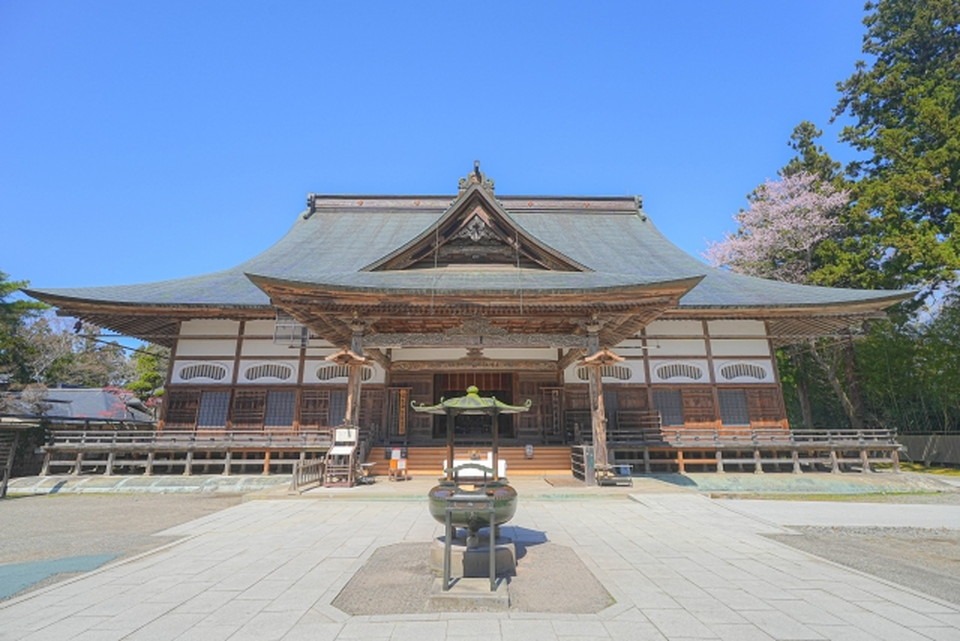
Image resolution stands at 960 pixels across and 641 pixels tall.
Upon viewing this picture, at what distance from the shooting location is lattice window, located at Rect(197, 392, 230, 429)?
1609 centimetres

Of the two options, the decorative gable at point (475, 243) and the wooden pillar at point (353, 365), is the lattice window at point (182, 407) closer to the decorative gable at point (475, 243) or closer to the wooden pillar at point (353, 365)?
the wooden pillar at point (353, 365)

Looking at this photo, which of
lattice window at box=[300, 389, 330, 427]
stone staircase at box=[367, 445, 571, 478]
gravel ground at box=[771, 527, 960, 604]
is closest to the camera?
gravel ground at box=[771, 527, 960, 604]

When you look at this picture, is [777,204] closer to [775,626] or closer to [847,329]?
[847,329]

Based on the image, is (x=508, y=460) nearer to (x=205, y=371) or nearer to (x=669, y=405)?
(x=669, y=405)

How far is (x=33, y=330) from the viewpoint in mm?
29281

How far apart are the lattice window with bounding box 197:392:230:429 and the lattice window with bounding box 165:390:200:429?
0.20 meters

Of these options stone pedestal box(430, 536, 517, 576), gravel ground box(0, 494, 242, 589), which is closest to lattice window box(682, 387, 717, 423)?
stone pedestal box(430, 536, 517, 576)

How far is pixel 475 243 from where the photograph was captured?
50.9 ft

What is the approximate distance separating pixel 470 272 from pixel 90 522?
36.5ft

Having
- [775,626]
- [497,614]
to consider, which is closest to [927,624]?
[775,626]

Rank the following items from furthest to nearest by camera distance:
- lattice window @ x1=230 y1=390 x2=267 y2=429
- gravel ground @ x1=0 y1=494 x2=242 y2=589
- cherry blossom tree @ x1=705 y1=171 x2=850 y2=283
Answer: cherry blossom tree @ x1=705 y1=171 x2=850 y2=283
lattice window @ x1=230 y1=390 x2=267 y2=429
gravel ground @ x1=0 y1=494 x2=242 y2=589

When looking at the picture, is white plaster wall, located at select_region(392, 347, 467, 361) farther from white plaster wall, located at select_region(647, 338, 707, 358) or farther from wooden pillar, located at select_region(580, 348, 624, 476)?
white plaster wall, located at select_region(647, 338, 707, 358)

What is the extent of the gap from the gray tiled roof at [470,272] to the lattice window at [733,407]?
355 cm

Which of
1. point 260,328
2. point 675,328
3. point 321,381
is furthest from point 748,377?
point 260,328
